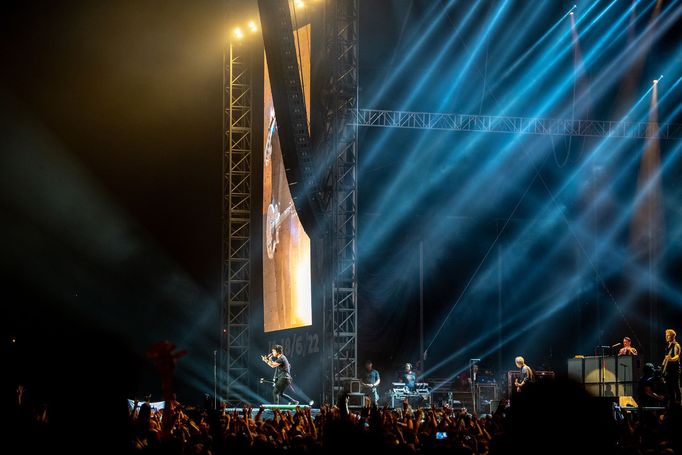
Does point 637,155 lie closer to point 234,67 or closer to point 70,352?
point 234,67

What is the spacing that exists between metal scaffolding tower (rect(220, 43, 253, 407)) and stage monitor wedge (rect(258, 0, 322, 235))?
185 inches

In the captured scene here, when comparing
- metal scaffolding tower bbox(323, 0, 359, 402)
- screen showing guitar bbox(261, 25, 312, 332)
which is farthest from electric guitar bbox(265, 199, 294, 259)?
metal scaffolding tower bbox(323, 0, 359, 402)

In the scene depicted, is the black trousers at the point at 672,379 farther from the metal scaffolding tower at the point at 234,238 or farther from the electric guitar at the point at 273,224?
the metal scaffolding tower at the point at 234,238

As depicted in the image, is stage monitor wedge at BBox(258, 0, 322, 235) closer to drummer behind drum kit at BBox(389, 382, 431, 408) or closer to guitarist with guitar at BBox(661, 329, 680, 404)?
drummer behind drum kit at BBox(389, 382, 431, 408)

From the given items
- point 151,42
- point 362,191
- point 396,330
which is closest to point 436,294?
point 396,330

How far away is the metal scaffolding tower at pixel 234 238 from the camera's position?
19769mm

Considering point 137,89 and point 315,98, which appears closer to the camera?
point 315,98

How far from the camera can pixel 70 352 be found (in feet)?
5.63

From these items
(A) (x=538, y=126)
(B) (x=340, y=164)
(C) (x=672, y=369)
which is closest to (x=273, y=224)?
(B) (x=340, y=164)

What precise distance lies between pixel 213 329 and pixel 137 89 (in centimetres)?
648

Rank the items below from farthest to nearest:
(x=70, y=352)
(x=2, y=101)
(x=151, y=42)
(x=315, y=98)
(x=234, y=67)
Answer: (x=234, y=67) < (x=151, y=42) < (x=2, y=101) < (x=315, y=98) < (x=70, y=352)

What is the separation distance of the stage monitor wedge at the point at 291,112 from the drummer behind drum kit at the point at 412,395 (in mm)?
4553

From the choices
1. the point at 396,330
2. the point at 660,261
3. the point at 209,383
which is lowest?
the point at 209,383

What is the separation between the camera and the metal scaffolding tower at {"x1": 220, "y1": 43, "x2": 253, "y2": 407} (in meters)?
19.8
